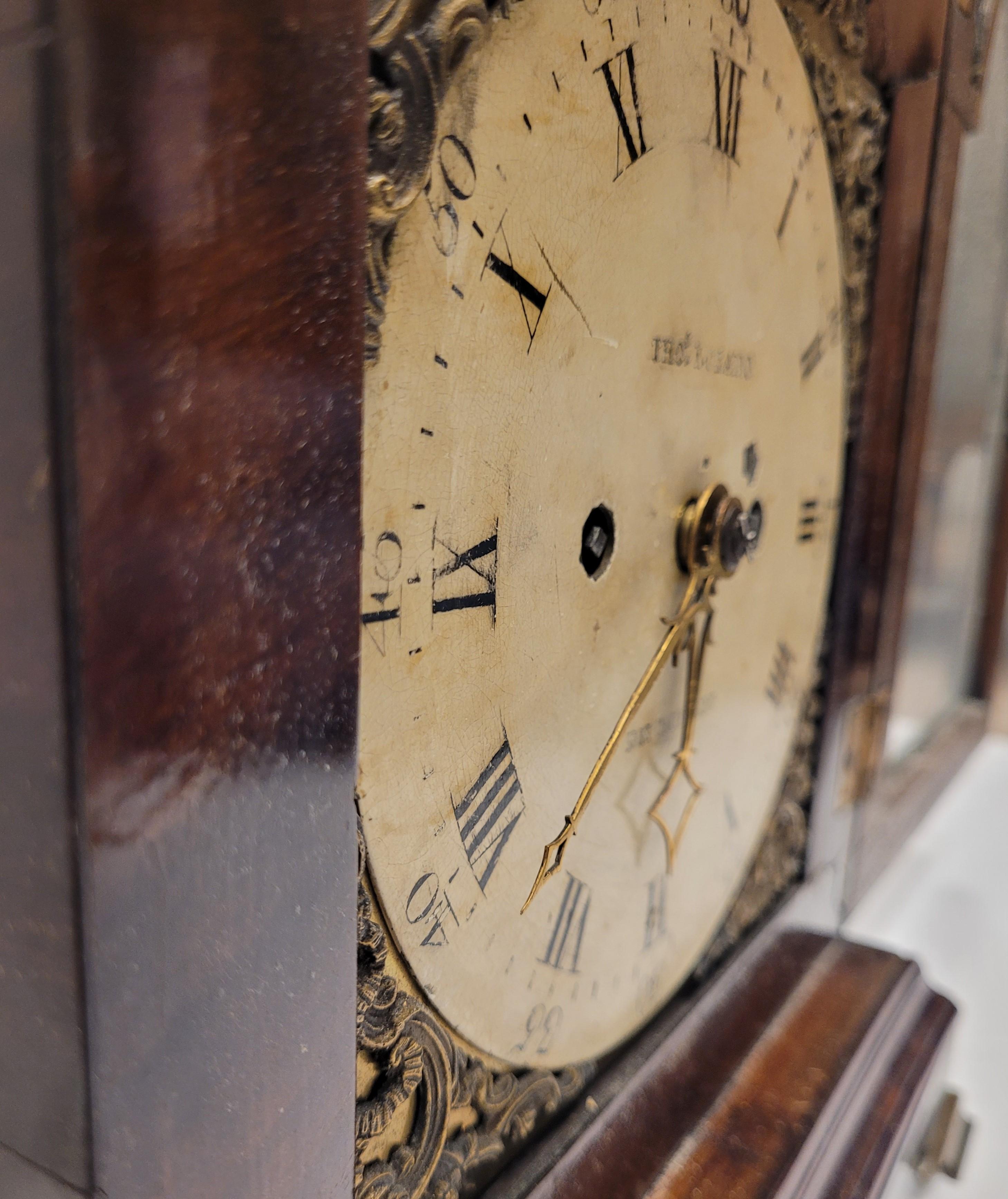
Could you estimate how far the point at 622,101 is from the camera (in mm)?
427

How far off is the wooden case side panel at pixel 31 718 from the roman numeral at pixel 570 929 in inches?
10.5

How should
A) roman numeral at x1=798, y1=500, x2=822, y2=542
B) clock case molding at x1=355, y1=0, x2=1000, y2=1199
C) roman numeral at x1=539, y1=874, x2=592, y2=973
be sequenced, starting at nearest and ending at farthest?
clock case molding at x1=355, y1=0, x2=1000, y2=1199
roman numeral at x1=539, y1=874, x2=592, y2=973
roman numeral at x1=798, y1=500, x2=822, y2=542

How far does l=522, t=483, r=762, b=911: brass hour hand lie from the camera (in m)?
0.53

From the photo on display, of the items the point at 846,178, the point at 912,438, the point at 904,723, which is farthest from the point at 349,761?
the point at 904,723

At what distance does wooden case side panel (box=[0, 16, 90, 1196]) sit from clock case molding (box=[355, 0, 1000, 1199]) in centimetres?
12

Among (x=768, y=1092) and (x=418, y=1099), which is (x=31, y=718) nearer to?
(x=418, y=1099)

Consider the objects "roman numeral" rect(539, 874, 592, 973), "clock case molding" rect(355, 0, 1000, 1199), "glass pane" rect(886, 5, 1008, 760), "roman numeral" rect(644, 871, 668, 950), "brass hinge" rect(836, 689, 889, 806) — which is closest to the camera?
"clock case molding" rect(355, 0, 1000, 1199)

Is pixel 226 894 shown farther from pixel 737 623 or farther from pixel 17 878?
pixel 737 623

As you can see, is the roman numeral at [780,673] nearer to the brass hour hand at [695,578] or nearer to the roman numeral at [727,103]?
the brass hour hand at [695,578]

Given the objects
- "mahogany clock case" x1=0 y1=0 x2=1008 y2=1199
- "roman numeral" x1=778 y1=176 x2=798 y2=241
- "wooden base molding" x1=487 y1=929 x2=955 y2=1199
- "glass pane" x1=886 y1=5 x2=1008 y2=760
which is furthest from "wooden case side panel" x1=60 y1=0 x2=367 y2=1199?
"glass pane" x1=886 y1=5 x2=1008 y2=760

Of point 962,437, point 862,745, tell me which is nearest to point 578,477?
point 862,745

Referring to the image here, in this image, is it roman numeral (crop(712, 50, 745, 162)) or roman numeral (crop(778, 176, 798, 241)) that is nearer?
roman numeral (crop(712, 50, 745, 162))

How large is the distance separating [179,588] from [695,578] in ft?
1.16

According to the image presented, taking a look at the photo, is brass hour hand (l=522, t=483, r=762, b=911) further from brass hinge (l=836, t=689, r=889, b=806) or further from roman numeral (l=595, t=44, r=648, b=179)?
brass hinge (l=836, t=689, r=889, b=806)
